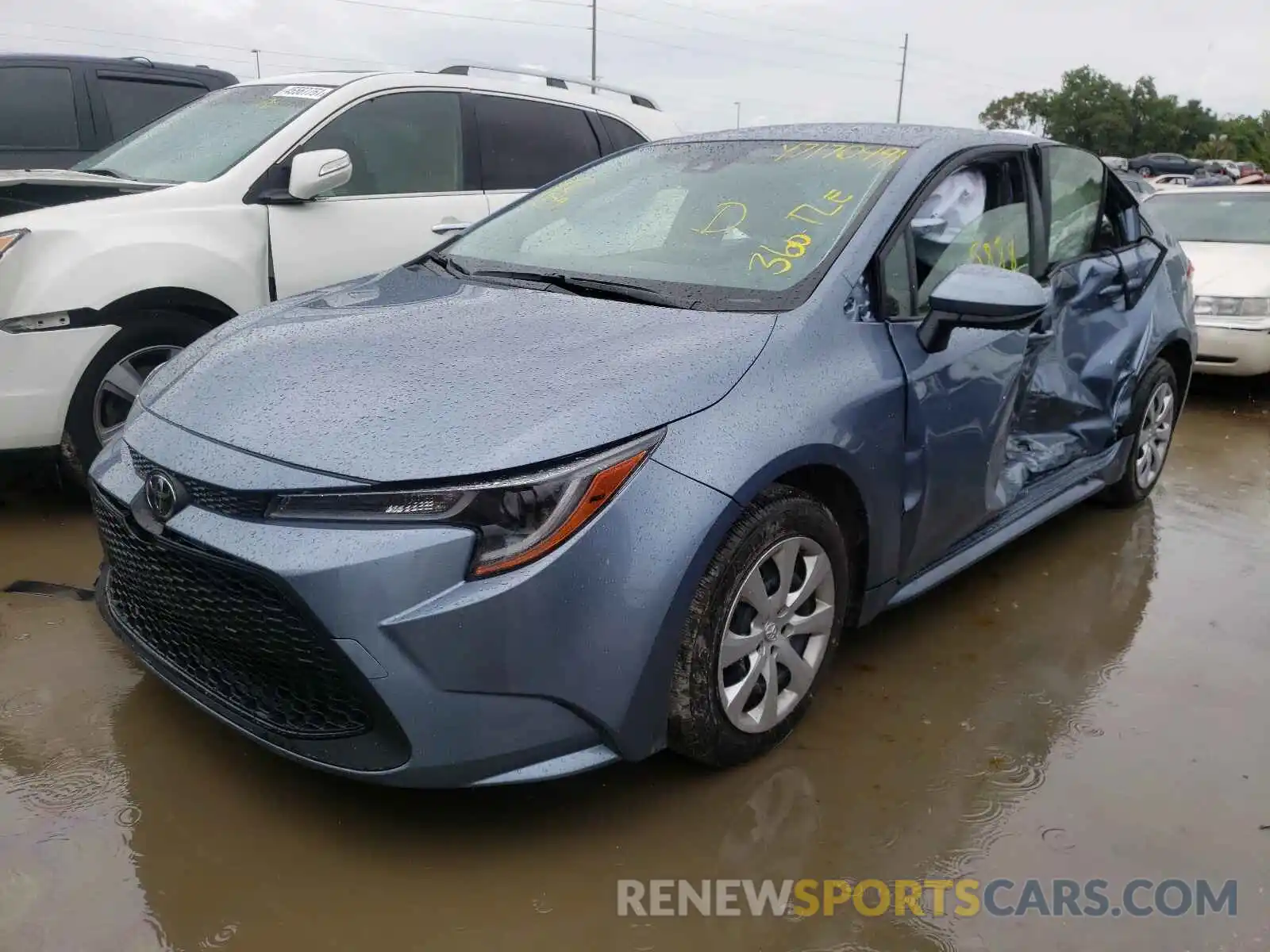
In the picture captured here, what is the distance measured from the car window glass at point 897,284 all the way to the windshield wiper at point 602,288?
1.78 feet

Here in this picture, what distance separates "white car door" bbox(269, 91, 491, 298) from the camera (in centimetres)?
431

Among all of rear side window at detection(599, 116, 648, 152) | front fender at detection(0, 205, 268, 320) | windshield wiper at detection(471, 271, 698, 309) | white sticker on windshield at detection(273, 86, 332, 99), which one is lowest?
front fender at detection(0, 205, 268, 320)

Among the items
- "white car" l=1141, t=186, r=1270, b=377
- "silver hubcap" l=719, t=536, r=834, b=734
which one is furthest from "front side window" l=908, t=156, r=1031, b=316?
"white car" l=1141, t=186, r=1270, b=377

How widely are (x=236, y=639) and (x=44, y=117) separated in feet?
19.2

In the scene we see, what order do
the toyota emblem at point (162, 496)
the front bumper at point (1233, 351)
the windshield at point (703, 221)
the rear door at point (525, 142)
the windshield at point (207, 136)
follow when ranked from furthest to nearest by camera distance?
the front bumper at point (1233, 351), the rear door at point (525, 142), the windshield at point (207, 136), the windshield at point (703, 221), the toyota emblem at point (162, 496)

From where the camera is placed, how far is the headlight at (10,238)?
360cm

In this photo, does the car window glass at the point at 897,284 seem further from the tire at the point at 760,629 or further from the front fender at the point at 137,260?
the front fender at the point at 137,260

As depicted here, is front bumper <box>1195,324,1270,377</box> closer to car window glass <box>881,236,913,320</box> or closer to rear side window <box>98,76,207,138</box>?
car window glass <box>881,236,913,320</box>

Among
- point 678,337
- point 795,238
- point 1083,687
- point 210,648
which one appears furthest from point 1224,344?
point 210,648

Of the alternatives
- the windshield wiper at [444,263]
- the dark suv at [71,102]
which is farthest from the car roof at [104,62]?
the windshield wiper at [444,263]

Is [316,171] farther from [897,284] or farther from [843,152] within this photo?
[897,284]

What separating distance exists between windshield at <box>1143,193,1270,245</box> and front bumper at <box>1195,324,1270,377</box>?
1132 millimetres

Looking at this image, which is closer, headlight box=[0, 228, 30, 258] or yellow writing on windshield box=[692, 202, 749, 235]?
yellow writing on windshield box=[692, 202, 749, 235]

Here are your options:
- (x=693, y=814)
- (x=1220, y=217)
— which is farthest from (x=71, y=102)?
(x=1220, y=217)
